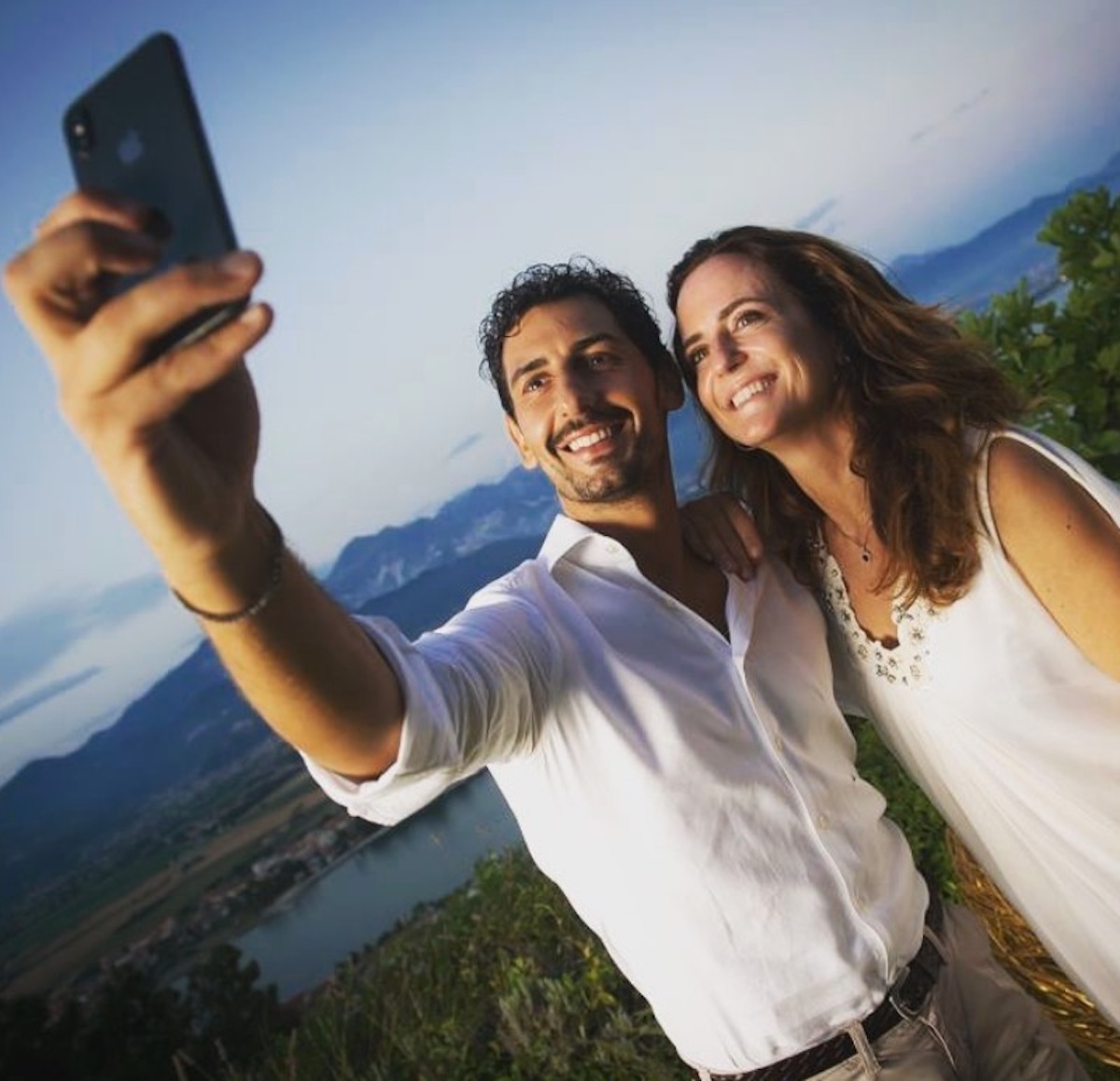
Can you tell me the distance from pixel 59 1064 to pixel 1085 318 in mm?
7530

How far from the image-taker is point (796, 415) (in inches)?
77.2

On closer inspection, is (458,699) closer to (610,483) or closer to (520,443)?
(610,483)

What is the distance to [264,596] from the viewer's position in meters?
0.91

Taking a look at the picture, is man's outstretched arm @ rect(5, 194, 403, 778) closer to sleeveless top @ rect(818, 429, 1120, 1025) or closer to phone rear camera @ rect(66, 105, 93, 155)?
phone rear camera @ rect(66, 105, 93, 155)

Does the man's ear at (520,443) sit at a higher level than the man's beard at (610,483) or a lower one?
higher

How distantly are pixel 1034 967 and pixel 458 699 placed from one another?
196cm

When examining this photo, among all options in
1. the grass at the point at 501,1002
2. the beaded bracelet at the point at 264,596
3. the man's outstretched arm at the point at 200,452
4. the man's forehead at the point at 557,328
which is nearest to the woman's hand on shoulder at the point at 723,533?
the man's forehead at the point at 557,328

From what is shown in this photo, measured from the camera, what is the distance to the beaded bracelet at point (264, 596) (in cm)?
88

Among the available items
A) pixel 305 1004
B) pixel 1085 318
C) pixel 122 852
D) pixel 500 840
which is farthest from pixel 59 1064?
pixel 122 852

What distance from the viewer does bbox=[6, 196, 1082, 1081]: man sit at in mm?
692

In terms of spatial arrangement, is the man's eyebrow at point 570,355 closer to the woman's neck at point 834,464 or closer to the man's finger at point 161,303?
the woman's neck at point 834,464

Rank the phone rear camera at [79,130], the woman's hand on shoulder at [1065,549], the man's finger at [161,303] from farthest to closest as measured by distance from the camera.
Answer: the woman's hand on shoulder at [1065,549], the phone rear camera at [79,130], the man's finger at [161,303]

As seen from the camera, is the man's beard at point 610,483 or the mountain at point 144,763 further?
the mountain at point 144,763

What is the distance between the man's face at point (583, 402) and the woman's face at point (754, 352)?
189mm
